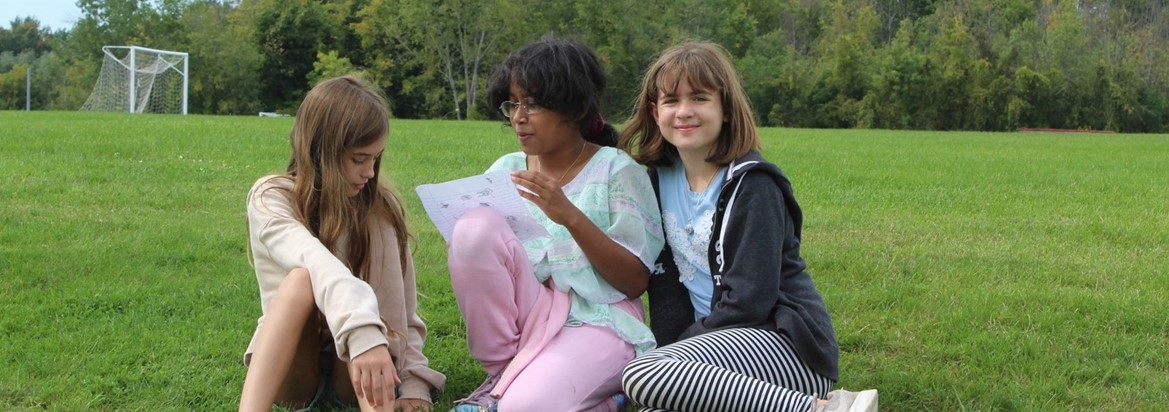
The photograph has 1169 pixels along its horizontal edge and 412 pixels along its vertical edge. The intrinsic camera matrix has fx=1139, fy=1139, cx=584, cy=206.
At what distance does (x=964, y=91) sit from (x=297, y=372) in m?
36.6

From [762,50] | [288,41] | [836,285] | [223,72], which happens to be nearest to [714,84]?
[836,285]

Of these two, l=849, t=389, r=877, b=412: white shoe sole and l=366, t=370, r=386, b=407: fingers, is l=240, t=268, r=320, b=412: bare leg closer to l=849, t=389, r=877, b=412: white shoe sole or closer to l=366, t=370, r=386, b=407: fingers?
l=366, t=370, r=386, b=407: fingers

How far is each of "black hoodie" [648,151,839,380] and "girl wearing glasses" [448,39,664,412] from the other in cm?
23

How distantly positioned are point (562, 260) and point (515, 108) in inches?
16.6

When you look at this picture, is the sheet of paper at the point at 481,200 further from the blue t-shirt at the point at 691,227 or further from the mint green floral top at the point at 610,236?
the blue t-shirt at the point at 691,227

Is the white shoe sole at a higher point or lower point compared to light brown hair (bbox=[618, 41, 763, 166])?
lower

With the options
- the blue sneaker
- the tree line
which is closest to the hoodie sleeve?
the blue sneaker

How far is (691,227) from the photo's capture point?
2971 mm

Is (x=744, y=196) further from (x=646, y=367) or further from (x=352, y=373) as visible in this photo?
(x=352, y=373)

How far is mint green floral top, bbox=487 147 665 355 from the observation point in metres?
2.96

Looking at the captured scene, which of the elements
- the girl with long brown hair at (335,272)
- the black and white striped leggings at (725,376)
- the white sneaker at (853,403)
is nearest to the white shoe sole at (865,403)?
the white sneaker at (853,403)

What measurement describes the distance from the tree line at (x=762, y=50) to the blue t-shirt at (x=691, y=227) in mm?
34126

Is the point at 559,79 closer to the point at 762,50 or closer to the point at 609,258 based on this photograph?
the point at 609,258

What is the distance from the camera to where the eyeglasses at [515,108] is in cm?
298
